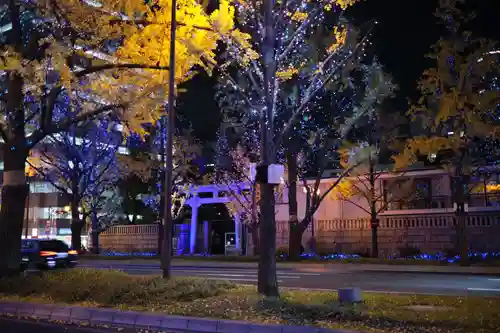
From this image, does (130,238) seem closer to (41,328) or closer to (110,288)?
A: (110,288)

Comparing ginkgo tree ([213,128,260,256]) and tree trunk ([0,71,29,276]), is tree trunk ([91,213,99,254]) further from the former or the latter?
tree trunk ([0,71,29,276])

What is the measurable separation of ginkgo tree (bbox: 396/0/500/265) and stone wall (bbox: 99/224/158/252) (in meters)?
23.7

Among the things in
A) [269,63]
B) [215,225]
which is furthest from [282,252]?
[269,63]

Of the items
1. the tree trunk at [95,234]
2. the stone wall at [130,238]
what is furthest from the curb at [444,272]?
the tree trunk at [95,234]

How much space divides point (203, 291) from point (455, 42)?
1782cm

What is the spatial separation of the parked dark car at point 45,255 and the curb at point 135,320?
1066 centimetres

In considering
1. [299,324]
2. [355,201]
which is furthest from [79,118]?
[355,201]

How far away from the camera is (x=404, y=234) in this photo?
29641 millimetres


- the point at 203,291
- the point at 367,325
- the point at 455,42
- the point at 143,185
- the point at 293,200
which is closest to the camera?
the point at 367,325

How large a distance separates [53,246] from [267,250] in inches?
584

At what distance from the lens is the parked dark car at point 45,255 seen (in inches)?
880

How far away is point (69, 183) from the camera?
36.0 m

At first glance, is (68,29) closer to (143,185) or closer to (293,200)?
(293,200)

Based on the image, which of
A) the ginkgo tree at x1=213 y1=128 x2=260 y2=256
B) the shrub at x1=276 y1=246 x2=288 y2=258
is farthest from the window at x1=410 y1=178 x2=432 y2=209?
the ginkgo tree at x1=213 y1=128 x2=260 y2=256
